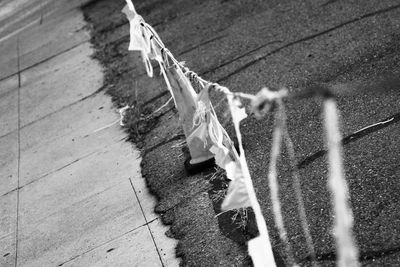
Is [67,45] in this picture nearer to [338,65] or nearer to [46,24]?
[46,24]

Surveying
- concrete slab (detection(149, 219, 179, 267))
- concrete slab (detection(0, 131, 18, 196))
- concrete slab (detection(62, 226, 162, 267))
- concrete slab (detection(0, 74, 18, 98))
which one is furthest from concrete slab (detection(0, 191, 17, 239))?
concrete slab (detection(0, 74, 18, 98))

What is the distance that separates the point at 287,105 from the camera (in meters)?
6.86

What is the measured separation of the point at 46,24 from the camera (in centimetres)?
1331

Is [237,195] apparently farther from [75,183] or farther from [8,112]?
[8,112]

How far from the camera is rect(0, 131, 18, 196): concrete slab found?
7.56 m

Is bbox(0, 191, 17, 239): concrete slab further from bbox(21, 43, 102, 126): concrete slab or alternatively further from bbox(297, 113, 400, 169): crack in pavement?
bbox(297, 113, 400, 169): crack in pavement

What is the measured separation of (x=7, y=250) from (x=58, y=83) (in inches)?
168

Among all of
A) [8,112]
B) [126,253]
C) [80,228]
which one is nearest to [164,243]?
[126,253]

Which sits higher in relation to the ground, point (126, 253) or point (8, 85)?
point (8, 85)

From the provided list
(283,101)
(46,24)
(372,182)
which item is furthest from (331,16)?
(46,24)

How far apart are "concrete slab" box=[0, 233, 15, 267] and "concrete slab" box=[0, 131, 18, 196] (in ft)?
3.43

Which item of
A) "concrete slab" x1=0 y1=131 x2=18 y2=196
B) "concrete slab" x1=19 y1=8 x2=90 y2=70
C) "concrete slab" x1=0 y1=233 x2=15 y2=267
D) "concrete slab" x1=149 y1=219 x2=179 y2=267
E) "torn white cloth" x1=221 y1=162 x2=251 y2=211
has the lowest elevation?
"concrete slab" x1=149 y1=219 x2=179 y2=267

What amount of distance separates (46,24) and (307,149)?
870 cm

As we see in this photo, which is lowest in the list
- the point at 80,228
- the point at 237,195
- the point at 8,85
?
the point at 80,228
